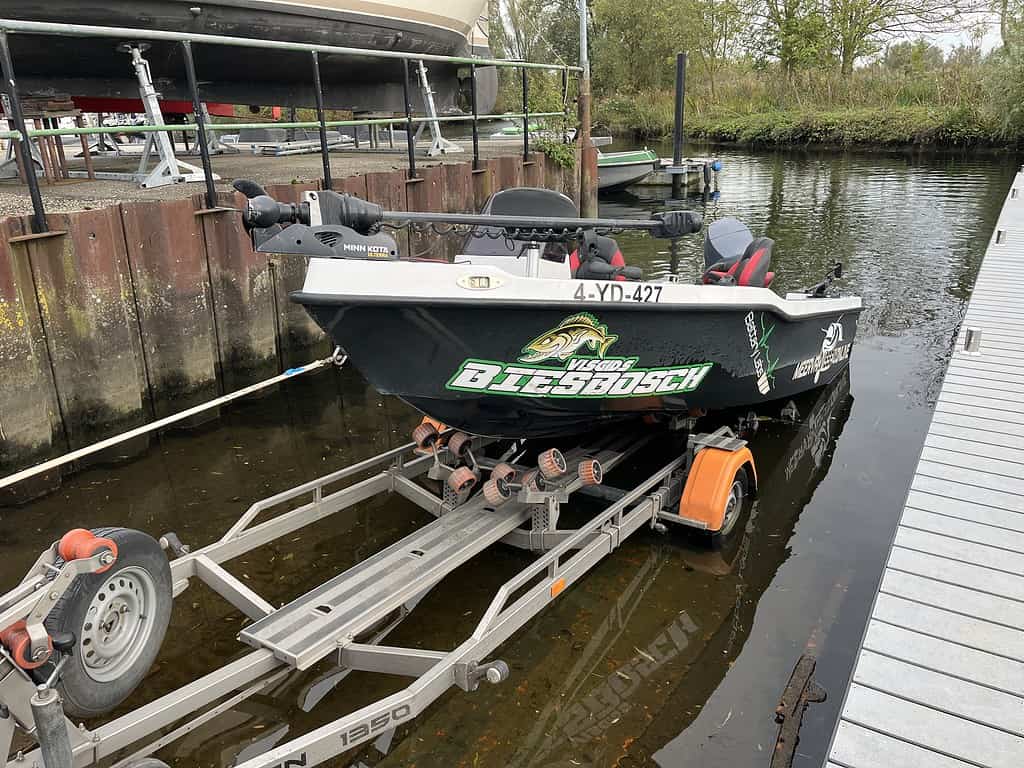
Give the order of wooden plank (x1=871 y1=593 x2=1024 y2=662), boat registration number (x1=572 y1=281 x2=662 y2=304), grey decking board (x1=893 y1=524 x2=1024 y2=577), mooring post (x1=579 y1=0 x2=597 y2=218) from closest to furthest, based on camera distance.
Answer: wooden plank (x1=871 y1=593 x2=1024 y2=662) < grey decking board (x1=893 y1=524 x2=1024 y2=577) < boat registration number (x1=572 y1=281 x2=662 y2=304) < mooring post (x1=579 y1=0 x2=597 y2=218)

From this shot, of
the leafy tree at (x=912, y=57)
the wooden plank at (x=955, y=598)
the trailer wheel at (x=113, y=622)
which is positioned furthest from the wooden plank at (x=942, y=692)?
the leafy tree at (x=912, y=57)

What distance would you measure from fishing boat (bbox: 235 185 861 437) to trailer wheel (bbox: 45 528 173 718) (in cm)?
132

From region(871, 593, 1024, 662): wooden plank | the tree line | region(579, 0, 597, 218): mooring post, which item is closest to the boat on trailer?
region(871, 593, 1024, 662): wooden plank

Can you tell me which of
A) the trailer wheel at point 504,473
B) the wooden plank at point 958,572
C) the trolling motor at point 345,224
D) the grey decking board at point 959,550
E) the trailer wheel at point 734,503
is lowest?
the trailer wheel at point 734,503

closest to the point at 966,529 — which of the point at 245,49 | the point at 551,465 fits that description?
the point at 551,465

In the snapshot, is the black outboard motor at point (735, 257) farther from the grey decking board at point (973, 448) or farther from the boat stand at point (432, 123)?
the boat stand at point (432, 123)

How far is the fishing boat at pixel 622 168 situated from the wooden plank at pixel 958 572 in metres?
16.0

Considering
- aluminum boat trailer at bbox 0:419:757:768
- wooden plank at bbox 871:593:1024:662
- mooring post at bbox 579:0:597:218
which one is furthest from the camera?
mooring post at bbox 579:0:597:218

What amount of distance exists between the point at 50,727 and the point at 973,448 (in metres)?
4.31

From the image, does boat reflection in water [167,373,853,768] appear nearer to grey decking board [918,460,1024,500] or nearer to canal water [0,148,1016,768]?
canal water [0,148,1016,768]

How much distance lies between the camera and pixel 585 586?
3994 mm

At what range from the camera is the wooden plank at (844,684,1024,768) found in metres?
2.35

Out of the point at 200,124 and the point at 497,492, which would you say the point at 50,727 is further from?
the point at 200,124

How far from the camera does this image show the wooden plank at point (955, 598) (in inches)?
115
